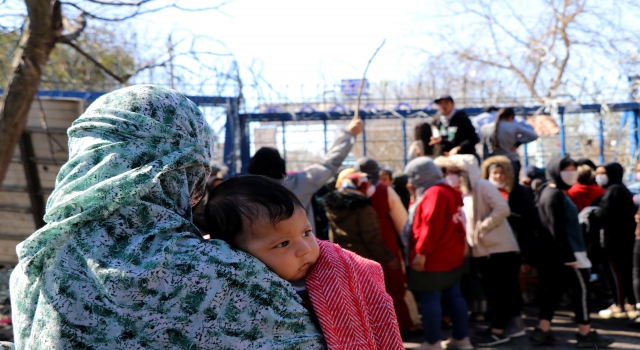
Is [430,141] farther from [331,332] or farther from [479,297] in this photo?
[331,332]

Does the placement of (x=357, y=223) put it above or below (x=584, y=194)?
above

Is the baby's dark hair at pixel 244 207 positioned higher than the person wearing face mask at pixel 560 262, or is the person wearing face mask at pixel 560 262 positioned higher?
the baby's dark hair at pixel 244 207

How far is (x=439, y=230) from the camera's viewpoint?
5.59 meters

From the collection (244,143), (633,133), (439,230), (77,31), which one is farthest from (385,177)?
(633,133)

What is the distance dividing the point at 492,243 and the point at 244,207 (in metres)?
4.92

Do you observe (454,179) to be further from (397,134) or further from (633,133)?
(633,133)

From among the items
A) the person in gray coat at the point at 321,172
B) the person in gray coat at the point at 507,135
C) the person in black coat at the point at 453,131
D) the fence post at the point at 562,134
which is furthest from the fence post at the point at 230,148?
the fence post at the point at 562,134

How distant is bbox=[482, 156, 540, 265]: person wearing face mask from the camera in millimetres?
6277

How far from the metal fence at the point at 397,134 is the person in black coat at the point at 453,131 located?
868mm

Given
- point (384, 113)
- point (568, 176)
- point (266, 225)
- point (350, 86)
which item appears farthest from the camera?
point (384, 113)

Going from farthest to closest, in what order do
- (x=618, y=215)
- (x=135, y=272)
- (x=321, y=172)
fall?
(x=618, y=215)
(x=321, y=172)
(x=135, y=272)

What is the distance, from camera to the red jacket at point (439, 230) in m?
5.58

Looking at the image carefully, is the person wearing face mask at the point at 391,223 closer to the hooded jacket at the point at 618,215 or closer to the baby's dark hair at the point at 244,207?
the hooded jacket at the point at 618,215

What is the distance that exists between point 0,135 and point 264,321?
3586 mm
